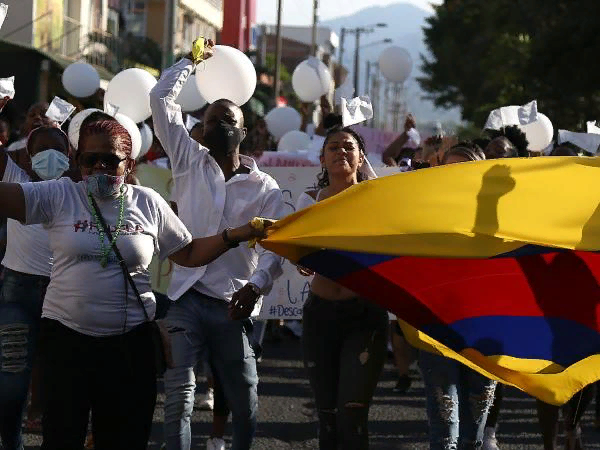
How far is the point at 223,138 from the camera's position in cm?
714

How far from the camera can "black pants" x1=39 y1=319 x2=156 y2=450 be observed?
550 cm

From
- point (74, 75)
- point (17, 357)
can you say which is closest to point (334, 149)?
point (17, 357)

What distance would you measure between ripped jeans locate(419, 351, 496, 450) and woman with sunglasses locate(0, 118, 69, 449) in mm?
1933

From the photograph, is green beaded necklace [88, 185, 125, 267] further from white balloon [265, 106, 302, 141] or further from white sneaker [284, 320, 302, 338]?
white balloon [265, 106, 302, 141]

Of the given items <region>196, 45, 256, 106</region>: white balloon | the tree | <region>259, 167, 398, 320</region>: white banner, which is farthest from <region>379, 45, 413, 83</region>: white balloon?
<region>196, 45, 256, 106</region>: white balloon

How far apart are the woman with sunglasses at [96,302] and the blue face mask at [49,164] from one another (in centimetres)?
157

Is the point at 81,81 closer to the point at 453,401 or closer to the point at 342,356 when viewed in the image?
the point at 453,401

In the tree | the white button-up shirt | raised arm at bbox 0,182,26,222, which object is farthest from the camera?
the tree

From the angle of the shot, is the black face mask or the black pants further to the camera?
the black face mask

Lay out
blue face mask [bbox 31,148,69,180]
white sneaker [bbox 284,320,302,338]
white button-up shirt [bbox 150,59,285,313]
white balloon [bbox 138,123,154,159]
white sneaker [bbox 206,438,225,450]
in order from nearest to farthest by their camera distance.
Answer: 1. white button-up shirt [bbox 150,59,285,313]
2. blue face mask [bbox 31,148,69,180]
3. white sneaker [bbox 206,438,225,450]
4. white balloon [bbox 138,123,154,159]
5. white sneaker [bbox 284,320,302,338]

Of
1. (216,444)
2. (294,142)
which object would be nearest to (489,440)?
(216,444)

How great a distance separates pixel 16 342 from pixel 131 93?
16.7 ft

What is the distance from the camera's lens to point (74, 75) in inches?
663

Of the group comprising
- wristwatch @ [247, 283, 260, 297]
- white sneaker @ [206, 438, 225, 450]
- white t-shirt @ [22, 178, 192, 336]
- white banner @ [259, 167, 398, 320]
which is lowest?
white sneaker @ [206, 438, 225, 450]
